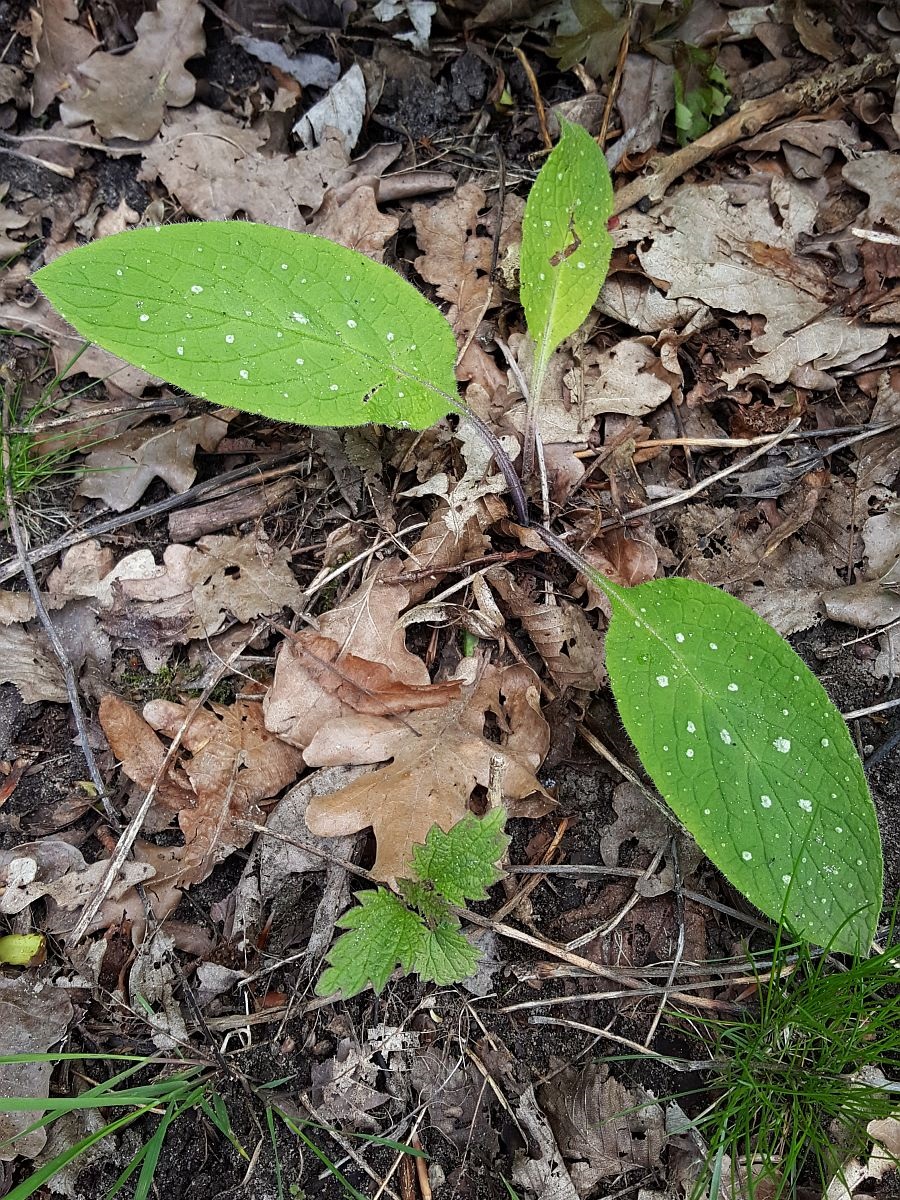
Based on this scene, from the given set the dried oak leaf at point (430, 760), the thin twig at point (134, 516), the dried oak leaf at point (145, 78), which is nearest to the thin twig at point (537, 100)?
the dried oak leaf at point (145, 78)

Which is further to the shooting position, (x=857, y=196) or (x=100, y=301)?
(x=857, y=196)

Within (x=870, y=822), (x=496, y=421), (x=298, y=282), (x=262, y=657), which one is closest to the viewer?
(x=870, y=822)

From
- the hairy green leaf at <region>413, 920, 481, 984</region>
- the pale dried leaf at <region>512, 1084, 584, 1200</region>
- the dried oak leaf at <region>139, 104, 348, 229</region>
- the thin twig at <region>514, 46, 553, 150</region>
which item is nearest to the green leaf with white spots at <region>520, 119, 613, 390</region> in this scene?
the thin twig at <region>514, 46, 553, 150</region>

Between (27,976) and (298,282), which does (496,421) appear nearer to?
(298,282)

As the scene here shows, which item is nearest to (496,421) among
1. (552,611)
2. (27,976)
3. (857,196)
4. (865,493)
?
(552,611)

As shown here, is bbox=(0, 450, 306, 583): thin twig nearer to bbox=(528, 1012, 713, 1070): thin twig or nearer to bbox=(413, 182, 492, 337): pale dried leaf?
bbox=(413, 182, 492, 337): pale dried leaf

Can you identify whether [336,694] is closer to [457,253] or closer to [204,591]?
[204,591]
